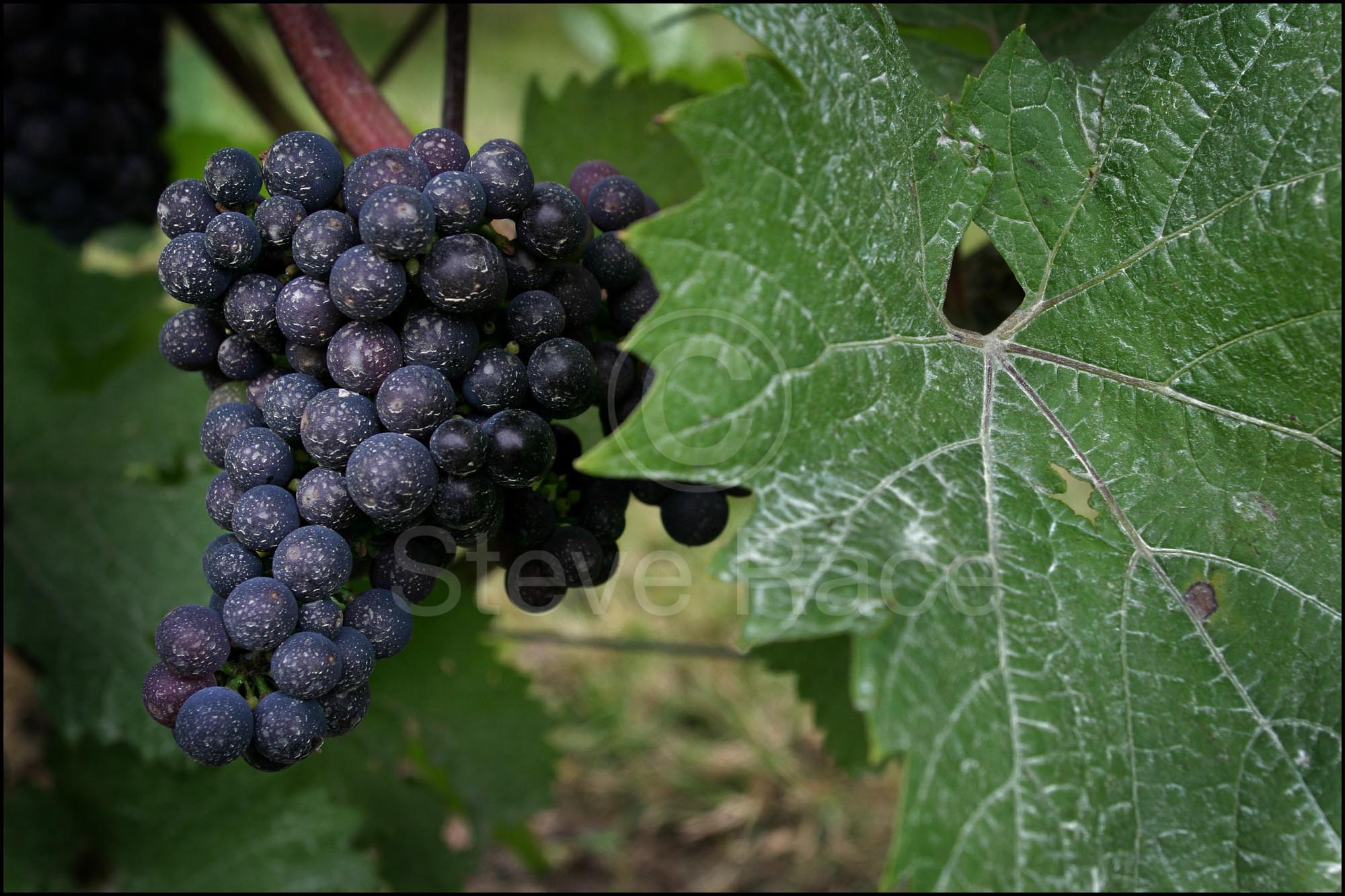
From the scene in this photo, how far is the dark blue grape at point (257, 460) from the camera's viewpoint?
74 centimetres

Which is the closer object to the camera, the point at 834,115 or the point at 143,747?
the point at 834,115

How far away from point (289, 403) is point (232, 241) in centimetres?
12

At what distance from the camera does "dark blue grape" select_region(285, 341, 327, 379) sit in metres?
0.77

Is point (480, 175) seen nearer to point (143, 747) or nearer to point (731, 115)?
A: point (731, 115)

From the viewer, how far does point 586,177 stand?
91cm

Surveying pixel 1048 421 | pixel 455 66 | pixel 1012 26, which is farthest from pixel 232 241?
pixel 1012 26

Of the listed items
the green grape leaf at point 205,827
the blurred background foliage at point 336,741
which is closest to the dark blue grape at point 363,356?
the blurred background foliage at point 336,741

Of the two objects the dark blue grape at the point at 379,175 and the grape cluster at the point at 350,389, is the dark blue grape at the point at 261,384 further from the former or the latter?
the dark blue grape at the point at 379,175

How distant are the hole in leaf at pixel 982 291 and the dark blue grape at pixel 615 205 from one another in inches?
18.8

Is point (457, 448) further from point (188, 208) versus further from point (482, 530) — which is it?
point (188, 208)

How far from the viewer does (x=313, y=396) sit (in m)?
0.75

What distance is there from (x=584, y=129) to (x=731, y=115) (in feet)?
2.60

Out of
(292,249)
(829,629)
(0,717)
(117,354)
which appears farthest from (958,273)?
(0,717)

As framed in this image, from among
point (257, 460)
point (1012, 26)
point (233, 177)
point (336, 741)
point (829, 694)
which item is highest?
point (1012, 26)
